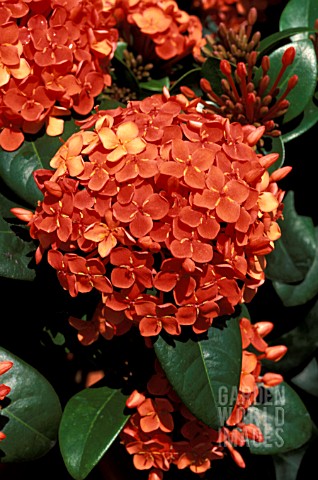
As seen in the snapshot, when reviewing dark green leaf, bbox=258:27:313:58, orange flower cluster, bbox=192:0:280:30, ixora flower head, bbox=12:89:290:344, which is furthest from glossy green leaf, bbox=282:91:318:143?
orange flower cluster, bbox=192:0:280:30

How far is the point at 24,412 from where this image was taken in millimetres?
1047

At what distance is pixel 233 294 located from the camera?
0.91 metres

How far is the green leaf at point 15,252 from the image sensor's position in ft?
3.25

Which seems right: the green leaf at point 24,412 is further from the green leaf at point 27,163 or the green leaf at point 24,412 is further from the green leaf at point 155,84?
the green leaf at point 155,84

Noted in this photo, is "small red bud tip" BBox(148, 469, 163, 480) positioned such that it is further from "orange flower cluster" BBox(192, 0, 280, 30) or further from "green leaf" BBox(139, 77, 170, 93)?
"orange flower cluster" BBox(192, 0, 280, 30)

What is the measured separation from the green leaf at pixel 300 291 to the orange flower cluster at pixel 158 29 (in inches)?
19.6

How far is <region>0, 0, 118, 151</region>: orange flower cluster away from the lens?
99 centimetres

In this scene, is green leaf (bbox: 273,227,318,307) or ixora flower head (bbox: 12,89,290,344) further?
green leaf (bbox: 273,227,318,307)

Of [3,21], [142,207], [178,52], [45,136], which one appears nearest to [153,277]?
[142,207]

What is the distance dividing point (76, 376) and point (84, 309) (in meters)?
0.54

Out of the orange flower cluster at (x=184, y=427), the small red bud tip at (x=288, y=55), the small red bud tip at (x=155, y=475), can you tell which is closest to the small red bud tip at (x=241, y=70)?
the small red bud tip at (x=288, y=55)

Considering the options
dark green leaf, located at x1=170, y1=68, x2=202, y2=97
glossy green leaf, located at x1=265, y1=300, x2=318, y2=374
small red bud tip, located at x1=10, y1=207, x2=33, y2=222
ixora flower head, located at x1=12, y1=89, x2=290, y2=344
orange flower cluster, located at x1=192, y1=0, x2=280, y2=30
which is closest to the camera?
ixora flower head, located at x1=12, y1=89, x2=290, y2=344

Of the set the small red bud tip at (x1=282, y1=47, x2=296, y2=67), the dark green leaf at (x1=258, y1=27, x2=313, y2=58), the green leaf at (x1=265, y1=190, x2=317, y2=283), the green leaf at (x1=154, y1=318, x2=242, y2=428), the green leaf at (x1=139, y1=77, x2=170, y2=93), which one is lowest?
the green leaf at (x1=265, y1=190, x2=317, y2=283)

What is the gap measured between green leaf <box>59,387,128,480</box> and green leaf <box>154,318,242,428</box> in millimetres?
170
